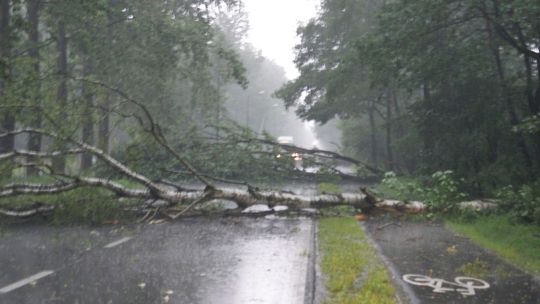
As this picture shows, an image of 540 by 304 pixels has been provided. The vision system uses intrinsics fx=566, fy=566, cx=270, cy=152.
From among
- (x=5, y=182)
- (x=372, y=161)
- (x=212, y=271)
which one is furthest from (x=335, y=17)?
(x=212, y=271)

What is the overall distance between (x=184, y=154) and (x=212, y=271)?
1028 centimetres

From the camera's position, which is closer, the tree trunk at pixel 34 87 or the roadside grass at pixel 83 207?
the roadside grass at pixel 83 207

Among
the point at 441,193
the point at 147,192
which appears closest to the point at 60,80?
the point at 147,192

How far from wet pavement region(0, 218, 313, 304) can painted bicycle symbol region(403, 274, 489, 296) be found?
126cm

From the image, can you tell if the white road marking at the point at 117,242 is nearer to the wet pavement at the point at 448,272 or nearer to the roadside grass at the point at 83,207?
the roadside grass at the point at 83,207

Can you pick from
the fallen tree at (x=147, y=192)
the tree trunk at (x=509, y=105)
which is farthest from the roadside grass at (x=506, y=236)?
the tree trunk at (x=509, y=105)

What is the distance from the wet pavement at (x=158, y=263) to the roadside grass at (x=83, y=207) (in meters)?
0.50

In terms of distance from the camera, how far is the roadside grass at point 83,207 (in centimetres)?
1104

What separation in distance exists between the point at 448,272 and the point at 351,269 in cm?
118

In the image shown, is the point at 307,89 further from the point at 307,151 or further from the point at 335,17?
the point at 307,151

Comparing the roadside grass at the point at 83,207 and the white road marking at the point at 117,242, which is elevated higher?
the roadside grass at the point at 83,207

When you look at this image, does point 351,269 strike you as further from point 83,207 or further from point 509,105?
point 509,105

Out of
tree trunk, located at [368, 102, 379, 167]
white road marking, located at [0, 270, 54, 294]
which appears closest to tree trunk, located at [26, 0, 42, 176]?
white road marking, located at [0, 270, 54, 294]

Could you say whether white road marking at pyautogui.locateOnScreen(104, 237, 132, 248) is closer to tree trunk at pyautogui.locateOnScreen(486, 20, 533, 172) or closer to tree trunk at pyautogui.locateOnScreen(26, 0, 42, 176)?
tree trunk at pyautogui.locateOnScreen(26, 0, 42, 176)
